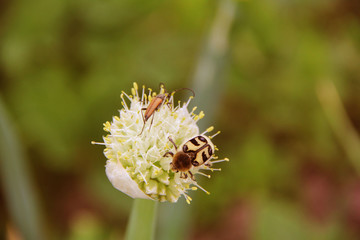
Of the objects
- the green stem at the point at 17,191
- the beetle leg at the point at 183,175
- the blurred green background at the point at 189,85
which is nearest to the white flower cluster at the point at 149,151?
the beetle leg at the point at 183,175

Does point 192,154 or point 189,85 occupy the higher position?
point 189,85

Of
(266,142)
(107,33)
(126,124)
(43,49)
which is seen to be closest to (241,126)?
(266,142)

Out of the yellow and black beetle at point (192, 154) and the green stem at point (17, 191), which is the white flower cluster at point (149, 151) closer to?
the yellow and black beetle at point (192, 154)

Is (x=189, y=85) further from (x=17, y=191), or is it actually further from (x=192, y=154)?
(x=192, y=154)

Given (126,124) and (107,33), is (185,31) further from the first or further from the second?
(126,124)

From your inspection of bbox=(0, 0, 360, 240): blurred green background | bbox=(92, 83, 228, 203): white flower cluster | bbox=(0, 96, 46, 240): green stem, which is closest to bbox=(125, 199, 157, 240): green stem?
bbox=(92, 83, 228, 203): white flower cluster

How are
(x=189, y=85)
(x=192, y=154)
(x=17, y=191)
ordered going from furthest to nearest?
(x=189, y=85) → (x=17, y=191) → (x=192, y=154)

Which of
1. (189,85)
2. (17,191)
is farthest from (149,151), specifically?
(189,85)
